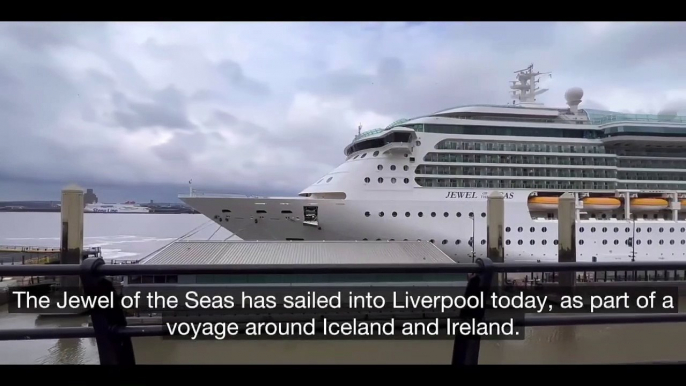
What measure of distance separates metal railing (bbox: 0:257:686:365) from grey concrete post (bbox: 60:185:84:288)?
8.07m

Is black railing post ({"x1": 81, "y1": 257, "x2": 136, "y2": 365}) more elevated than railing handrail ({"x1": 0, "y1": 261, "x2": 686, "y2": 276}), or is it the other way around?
railing handrail ({"x1": 0, "y1": 261, "x2": 686, "y2": 276})

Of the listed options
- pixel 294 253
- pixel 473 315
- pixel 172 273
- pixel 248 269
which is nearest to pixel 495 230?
pixel 294 253

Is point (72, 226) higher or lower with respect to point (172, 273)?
lower

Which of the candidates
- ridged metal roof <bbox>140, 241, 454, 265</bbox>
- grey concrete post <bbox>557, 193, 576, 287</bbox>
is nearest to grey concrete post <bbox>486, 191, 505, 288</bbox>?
ridged metal roof <bbox>140, 241, 454, 265</bbox>

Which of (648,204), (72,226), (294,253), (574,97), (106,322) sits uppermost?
(574,97)

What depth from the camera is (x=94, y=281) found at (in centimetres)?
116

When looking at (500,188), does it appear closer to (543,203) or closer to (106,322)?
(543,203)

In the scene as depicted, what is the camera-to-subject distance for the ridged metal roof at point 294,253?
27.6 feet

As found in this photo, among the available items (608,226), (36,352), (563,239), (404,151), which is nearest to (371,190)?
(404,151)

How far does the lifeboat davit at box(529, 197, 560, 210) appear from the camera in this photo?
589 inches

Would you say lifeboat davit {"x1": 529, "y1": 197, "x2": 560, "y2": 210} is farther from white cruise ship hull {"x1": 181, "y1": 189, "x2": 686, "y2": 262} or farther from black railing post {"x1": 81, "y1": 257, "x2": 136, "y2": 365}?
black railing post {"x1": 81, "y1": 257, "x2": 136, "y2": 365}

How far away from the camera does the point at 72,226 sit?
8.02 metres

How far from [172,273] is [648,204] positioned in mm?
19993
